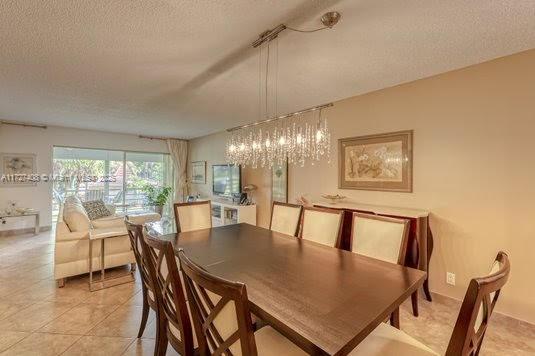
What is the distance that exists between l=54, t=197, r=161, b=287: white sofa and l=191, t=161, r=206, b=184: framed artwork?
354cm

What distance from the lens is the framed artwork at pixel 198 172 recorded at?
6.97 metres

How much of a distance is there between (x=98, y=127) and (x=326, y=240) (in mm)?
5767

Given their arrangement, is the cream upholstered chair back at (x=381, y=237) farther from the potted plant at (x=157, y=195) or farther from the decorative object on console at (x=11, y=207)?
the decorative object on console at (x=11, y=207)

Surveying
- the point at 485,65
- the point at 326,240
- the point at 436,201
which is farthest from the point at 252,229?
the point at 485,65

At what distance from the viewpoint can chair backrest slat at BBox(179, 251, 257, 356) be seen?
884 mm

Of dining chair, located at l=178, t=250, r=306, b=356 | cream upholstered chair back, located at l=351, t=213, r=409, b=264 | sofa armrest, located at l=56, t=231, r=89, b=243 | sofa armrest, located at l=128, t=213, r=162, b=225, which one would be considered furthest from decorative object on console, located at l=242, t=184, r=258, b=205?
dining chair, located at l=178, t=250, r=306, b=356

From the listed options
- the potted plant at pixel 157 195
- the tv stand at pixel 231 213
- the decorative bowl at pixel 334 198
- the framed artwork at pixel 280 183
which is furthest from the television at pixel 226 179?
the decorative bowl at pixel 334 198

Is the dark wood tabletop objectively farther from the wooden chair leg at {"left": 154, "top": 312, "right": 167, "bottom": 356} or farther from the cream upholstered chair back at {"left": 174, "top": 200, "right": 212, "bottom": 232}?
the cream upholstered chair back at {"left": 174, "top": 200, "right": 212, "bottom": 232}

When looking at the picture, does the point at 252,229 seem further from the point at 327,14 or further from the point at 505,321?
the point at 505,321

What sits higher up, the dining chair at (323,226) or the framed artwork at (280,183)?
the framed artwork at (280,183)

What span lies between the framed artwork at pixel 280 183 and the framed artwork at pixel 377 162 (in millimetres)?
1104

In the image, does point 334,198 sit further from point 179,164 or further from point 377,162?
point 179,164

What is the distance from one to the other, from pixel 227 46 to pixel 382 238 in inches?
80.8

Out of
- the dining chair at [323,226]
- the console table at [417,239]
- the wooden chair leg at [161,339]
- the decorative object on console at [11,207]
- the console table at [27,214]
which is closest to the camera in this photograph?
the wooden chair leg at [161,339]
